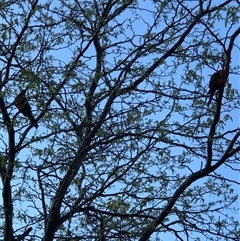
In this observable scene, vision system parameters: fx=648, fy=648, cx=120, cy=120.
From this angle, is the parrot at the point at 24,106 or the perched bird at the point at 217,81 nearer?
the perched bird at the point at 217,81

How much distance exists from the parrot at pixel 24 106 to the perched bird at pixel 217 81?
6.17ft

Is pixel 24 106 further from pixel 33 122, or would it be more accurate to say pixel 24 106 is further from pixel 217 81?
pixel 217 81

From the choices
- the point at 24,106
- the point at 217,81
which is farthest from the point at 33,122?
the point at 217,81

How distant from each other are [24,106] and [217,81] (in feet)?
6.48

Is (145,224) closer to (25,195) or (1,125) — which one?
(25,195)

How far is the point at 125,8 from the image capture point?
7.70 metres

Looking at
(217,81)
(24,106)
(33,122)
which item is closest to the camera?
(217,81)

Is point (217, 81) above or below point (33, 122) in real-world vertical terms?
above

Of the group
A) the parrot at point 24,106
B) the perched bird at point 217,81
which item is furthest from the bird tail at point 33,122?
the perched bird at point 217,81

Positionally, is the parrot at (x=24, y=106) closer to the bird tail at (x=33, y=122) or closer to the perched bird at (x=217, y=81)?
the bird tail at (x=33, y=122)

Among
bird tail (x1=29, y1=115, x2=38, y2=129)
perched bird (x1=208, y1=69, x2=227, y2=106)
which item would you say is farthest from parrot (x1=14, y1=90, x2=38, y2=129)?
perched bird (x1=208, y1=69, x2=227, y2=106)

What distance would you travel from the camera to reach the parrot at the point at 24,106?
6.48m

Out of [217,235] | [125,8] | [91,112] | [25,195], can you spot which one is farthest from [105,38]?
[217,235]

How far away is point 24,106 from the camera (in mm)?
6637
